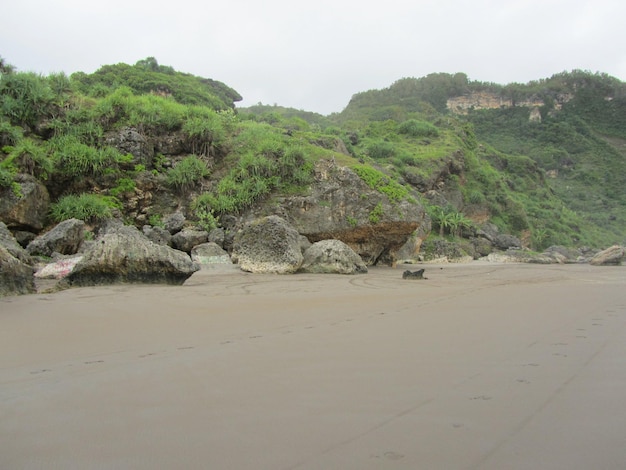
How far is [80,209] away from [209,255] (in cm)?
367

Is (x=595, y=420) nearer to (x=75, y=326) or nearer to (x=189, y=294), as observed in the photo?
(x=75, y=326)

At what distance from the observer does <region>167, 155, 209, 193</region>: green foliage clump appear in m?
12.9

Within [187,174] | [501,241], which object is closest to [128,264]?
[187,174]

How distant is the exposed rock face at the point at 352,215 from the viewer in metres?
12.3

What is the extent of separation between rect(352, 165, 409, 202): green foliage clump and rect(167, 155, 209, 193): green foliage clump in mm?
4677

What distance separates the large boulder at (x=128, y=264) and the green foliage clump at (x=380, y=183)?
7211 mm

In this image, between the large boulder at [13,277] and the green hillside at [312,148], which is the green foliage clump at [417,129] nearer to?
the green hillside at [312,148]

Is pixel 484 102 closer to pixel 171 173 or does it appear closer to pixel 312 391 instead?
pixel 171 173

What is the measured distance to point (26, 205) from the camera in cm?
1038

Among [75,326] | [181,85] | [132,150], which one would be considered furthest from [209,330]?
[181,85]

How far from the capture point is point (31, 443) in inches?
57.3

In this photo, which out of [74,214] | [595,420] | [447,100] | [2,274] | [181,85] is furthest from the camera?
[447,100]

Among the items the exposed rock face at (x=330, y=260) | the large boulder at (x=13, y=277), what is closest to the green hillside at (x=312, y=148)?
the exposed rock face at (x=330, y=260)

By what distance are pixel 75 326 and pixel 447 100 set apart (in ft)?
232
